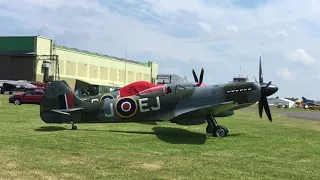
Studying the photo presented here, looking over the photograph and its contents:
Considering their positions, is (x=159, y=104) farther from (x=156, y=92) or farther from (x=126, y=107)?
(x=126, y=107)

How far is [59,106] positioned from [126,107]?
2844 millimetres

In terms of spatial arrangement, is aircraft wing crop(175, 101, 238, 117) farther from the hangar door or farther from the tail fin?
the hangar door

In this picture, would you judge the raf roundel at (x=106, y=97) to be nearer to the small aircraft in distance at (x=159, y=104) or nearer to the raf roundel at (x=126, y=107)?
the small aircraft in distance at (x=159, y=104)

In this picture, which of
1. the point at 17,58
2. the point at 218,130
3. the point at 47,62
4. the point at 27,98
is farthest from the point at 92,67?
Result: the point at 218,130

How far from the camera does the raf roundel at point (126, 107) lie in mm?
15797

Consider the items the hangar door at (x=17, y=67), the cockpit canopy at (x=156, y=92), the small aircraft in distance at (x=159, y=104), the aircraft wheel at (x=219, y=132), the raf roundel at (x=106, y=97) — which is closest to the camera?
the aircraft wheel at (x=219, y=132)

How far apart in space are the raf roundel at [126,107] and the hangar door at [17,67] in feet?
241

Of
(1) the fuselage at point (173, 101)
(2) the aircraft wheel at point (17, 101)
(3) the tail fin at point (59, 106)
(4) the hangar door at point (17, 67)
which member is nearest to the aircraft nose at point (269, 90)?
(1) the fuselage at point (173, 101)

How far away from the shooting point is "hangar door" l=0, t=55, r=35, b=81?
84.9 meters

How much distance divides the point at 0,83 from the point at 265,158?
6638 centimetres

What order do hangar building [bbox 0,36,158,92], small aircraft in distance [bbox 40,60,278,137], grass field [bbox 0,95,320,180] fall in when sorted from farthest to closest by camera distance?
1. hangar building [bbox 0,36,158,92]
2. small aircraft in distance [bbox 40,60,278,137]
3. grass field [bbox 0,95,320,180]

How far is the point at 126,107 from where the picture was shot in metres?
15.8

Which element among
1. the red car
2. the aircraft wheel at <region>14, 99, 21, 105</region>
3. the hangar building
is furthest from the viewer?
the hangar building

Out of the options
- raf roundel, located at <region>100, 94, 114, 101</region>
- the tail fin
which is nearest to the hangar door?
raf roundel, located at <region>100, 94, 114, 101</region>
